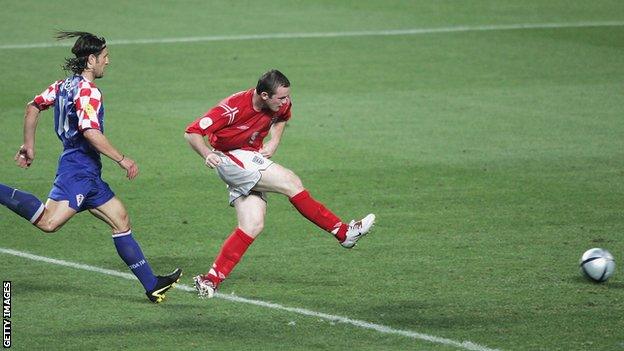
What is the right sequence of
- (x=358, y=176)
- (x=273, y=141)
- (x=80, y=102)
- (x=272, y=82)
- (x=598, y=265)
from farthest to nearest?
(x=358, y=176) < (x=273, y=141) < (x=598, y=265) < (x=272, y=82) < (x=80, y=102)

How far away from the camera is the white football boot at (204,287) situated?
34.5ft

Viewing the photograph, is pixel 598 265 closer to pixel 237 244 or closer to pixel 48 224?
pixel 237 244

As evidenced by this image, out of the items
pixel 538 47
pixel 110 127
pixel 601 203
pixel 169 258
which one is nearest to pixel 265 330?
pixel 169 258

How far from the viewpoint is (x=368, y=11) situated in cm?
2788

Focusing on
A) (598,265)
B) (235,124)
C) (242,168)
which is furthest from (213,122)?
(598,265)

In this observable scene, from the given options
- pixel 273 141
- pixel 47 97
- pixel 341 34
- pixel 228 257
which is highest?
pixel 47 97

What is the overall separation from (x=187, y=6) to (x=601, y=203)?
16078 millimetres

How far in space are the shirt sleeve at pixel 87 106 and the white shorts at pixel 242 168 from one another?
115 cm

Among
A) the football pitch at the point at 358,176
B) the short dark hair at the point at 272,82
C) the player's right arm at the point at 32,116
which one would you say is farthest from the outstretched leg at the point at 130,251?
the short dark hair at the point at 272,82

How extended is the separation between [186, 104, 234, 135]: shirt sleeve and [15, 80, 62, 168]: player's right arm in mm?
1164

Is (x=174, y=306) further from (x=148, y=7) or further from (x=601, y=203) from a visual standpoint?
(x=148, y=7)

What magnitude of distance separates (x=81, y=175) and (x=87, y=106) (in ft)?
1.99

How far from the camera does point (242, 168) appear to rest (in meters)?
10.7

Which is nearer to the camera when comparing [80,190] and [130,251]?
[80,190]
